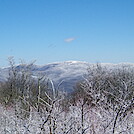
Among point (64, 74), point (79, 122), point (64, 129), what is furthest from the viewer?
point (64, 74)

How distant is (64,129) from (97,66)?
3864 centimetres

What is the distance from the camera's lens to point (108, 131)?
18.2 feet

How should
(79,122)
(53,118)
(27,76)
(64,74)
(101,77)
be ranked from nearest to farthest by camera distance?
(53,118) → (79,122) → (27,76) → (101,77) → (64,74)

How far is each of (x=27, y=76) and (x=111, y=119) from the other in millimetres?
27601

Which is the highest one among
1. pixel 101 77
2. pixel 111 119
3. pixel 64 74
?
pixel 111 119

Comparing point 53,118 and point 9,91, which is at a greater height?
point 53,118

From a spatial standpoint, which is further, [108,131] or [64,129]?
[108,131]

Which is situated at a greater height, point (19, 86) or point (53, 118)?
point (53, 118)

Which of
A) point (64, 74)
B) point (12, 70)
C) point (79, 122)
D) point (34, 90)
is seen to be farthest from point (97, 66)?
point (64, 74)

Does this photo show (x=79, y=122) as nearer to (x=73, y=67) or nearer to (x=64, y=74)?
(x=64, y=74)

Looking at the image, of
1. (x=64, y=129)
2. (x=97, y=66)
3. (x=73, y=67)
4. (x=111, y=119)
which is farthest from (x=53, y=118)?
(x=73, y=67)

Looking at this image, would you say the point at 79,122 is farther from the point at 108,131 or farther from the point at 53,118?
the point at 53,118

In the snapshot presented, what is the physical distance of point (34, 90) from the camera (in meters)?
35.1

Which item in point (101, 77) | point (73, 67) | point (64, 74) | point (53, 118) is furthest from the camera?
point (73, 67)
